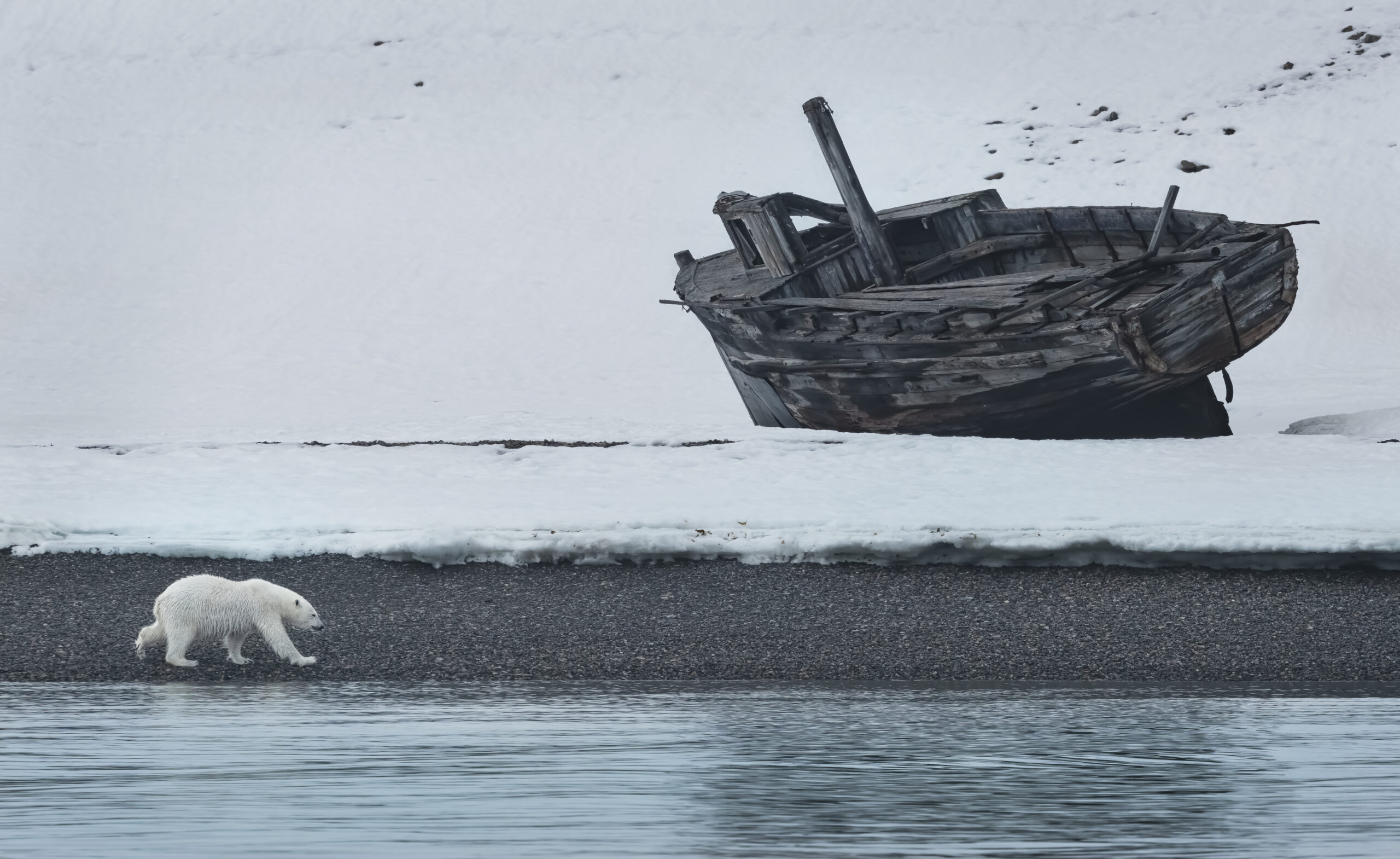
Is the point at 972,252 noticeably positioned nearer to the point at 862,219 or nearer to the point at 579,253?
→ the point at 862,219

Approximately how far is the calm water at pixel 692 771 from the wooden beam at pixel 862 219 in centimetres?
912

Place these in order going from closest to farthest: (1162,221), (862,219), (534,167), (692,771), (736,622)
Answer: (692,771) < (736,622) < (1162,221) < (862,219) < (534,167)

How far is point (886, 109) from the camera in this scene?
33.6 m

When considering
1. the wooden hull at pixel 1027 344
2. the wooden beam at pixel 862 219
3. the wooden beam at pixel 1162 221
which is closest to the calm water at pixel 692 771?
the wooden hull at pixel 1027 344

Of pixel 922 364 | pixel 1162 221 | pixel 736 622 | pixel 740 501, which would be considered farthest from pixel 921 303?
pixel 736 622

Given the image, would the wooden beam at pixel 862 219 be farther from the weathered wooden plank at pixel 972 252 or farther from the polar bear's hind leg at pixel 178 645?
the polar bear's hind leg at pixel 178 645

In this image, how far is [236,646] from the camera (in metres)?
7.45

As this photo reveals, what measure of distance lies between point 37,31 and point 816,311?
107 ft

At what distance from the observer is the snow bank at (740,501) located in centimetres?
980

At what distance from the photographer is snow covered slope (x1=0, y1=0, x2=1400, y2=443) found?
22.5 meters

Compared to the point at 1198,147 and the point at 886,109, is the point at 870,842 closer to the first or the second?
the point at 1198,147

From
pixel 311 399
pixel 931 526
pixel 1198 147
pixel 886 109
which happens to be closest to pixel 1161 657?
pixel 931 526

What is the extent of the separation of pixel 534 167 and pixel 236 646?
2621 centimetres

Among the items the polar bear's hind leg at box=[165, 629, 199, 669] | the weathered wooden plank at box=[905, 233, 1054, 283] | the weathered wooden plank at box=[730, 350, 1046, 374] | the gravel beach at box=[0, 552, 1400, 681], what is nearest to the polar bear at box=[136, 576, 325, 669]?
the polar bear's hind leg at box=[165, 629, 199, 669]
